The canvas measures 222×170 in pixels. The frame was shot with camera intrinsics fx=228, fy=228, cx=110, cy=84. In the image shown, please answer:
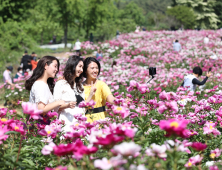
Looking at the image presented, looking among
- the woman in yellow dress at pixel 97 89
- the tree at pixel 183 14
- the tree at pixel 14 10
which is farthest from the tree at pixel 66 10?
the woman in yellow dress at pixel 97 89

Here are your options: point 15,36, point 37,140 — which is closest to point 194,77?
point 37,140

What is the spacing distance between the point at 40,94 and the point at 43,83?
0.60 feet

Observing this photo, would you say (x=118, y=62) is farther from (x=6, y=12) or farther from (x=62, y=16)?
(x=6, y=12)

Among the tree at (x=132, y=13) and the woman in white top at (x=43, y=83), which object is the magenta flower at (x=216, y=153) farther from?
the tree at (x=132, y=13)

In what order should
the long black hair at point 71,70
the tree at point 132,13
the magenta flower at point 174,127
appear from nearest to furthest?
the magenta flower at point 174,127 < the long black hair at point 71,70 < the tree at point 132,13

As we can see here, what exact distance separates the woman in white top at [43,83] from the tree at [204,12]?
40.8 metres

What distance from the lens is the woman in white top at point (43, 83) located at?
8.49 feet

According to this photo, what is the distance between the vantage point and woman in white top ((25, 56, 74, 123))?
259 centimetres

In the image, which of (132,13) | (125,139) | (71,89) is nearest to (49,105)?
(71,89)

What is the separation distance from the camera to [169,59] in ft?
39.2

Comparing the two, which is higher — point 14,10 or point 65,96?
point 14,10

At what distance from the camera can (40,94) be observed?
8.54ft

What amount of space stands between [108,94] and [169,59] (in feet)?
31.0

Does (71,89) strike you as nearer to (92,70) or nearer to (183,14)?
(92,70)
